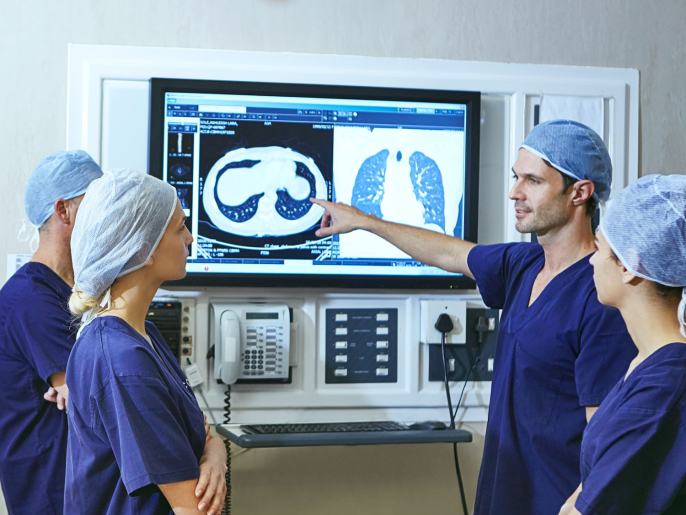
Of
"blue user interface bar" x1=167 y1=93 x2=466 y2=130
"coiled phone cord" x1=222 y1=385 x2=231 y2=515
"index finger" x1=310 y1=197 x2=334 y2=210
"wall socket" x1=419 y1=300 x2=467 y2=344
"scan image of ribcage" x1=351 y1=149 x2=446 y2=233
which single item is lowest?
"coiled phone cord" x1=222 y1=385 x2=231 y2=515

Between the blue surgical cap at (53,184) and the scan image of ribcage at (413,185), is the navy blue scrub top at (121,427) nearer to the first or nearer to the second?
the blue surgical cap at (53,184)

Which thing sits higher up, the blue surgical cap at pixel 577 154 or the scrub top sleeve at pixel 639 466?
the blue surgical cap at pixel 577 154

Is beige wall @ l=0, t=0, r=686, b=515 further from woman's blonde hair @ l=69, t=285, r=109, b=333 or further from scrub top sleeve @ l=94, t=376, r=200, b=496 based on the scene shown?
scrub top sleeve @ l=94, t=376, r=200, b=496

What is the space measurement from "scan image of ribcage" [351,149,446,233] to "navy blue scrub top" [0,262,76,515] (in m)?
1.06

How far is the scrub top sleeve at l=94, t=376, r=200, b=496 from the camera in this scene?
1.14m

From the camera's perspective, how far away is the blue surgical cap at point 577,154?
5.67 feet

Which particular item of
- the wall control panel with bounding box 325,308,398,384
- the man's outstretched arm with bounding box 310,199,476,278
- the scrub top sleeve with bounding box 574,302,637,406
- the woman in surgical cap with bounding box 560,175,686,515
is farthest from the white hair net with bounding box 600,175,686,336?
the wall control panel with bounding box 325,308,398,384

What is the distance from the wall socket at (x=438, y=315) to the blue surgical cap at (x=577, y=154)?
77cm

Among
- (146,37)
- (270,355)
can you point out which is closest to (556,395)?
(270,355)

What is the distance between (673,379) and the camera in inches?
45.0

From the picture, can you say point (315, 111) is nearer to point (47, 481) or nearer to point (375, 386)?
point (375, 386)

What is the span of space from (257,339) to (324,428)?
1.24ft

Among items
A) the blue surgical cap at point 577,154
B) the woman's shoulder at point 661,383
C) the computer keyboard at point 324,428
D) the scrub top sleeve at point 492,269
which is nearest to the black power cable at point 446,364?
the computer keyboard at point 324,428

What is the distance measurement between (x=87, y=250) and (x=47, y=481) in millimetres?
760
